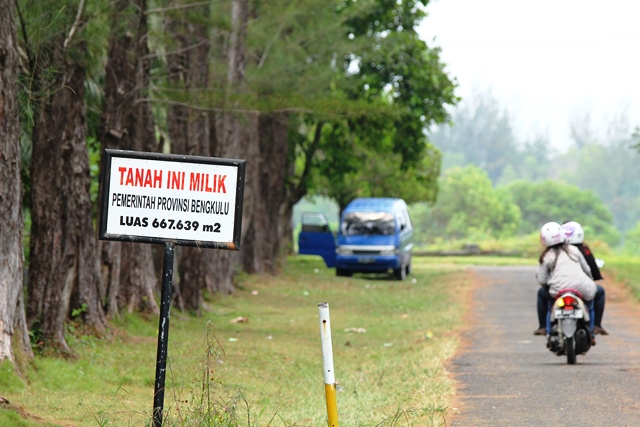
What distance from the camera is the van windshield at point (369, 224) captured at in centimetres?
3569

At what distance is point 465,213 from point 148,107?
82391mm

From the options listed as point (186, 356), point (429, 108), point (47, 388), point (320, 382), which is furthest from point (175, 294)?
point (429, 108)

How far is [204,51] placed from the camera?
2045 centimetres

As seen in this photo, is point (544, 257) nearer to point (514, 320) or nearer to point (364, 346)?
point (364, 346)

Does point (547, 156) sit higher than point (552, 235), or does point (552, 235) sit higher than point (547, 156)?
point (547, 156)

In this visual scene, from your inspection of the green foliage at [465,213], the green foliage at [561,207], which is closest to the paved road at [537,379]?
the green foliage at [465,213]

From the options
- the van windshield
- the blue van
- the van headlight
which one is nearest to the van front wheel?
the blue van

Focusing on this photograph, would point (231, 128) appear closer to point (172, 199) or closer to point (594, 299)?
point (594, 299)

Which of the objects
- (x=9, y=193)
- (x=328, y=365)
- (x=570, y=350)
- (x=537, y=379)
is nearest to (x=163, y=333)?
(x=328, y=365)

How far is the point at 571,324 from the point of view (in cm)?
1302

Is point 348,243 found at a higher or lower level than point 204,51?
lower

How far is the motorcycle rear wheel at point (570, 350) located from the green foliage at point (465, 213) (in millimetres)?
83761

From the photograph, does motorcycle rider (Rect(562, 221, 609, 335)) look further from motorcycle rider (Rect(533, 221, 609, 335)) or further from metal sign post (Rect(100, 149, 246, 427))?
metal sign post (Rect(100, 149, 246, 427))

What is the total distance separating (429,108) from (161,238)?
83.9ft
